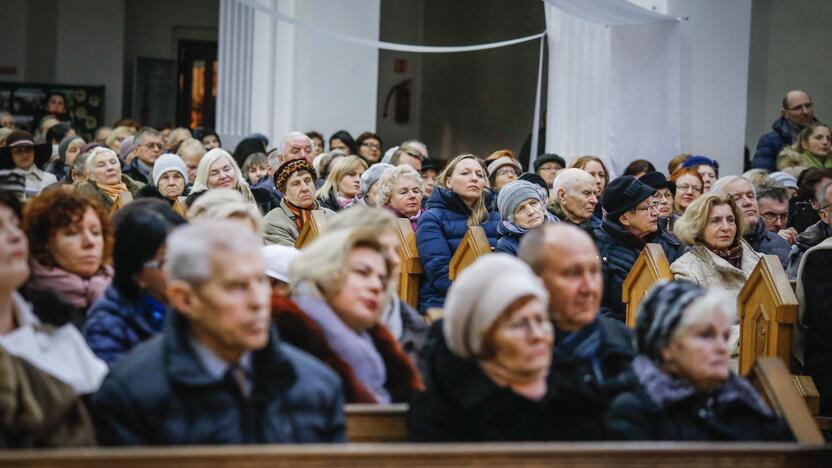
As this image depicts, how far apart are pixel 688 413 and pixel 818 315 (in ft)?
6.63

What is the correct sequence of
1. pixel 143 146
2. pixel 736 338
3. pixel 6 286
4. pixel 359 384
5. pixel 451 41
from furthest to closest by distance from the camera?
pixel 451 41 → pixel 143 146 → pixel 736 338 → pixel 359 384 → pixel 6 286

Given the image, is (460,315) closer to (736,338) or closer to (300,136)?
(736,338)

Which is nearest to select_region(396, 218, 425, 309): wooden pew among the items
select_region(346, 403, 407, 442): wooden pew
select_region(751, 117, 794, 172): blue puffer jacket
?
select_region(346, 403, 407, 442): wooden pew

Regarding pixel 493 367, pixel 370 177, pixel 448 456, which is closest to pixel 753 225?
pixel 370 177

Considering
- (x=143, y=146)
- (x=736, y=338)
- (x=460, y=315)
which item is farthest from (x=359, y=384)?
(x=143, y=146)

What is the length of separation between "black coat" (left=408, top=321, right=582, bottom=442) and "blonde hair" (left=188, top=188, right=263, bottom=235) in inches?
44.5

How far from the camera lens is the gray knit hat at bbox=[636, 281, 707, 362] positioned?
311cm

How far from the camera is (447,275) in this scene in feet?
20.0

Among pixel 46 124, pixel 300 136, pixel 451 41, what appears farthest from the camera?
pixel 451 41

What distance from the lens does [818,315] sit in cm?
489

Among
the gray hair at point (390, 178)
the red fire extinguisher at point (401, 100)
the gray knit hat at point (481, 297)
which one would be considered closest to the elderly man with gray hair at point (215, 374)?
the gray knit hat at point (481, 297)

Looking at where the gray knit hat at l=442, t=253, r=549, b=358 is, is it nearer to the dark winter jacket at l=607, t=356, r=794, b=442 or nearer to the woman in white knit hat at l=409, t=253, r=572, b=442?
the woman in white knit hat at l=409, t=253, r=572, b=442

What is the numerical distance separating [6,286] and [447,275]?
11.3 ft

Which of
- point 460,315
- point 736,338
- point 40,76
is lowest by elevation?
point 736,338
